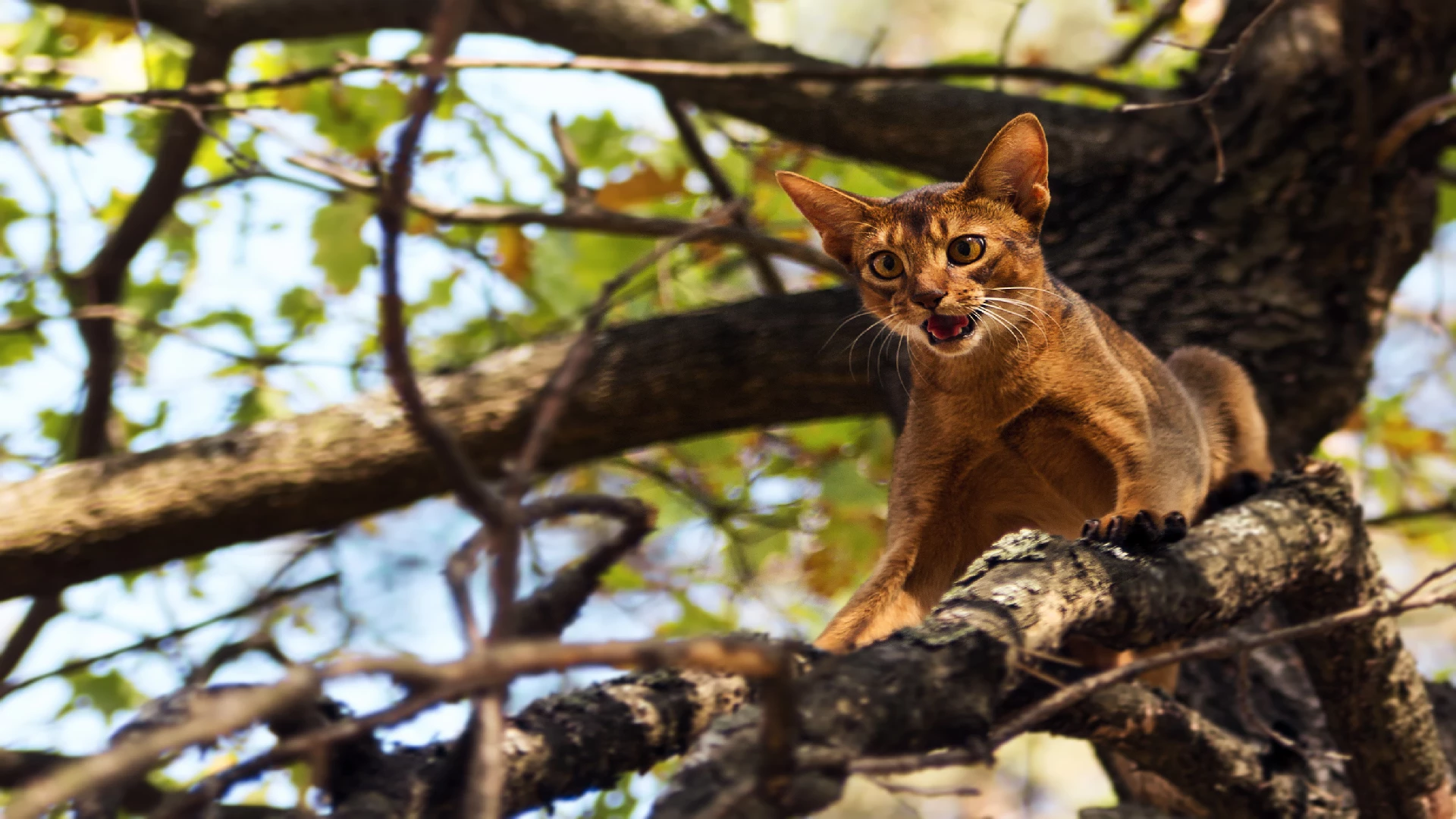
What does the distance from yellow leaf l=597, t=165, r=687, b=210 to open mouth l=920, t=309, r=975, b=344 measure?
3.46 m

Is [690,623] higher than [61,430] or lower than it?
lower

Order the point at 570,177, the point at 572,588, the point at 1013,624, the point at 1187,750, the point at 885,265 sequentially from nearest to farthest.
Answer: the point at 1013,624, the point at 572,588, the point at 1187,750, the point at 885,265, the point at 570,177

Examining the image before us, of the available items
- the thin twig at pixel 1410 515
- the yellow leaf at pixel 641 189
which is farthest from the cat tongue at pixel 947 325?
the yellow leaf at pixel 641 189

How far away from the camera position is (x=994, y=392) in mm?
3264

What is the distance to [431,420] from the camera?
3.65ft

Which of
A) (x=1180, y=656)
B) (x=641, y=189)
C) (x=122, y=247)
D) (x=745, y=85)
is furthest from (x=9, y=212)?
(x=1180, y=656)

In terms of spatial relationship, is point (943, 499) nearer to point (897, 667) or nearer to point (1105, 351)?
point (1105, 351)

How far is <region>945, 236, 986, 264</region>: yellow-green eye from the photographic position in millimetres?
3230

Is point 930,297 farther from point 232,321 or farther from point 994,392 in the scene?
point 232,321

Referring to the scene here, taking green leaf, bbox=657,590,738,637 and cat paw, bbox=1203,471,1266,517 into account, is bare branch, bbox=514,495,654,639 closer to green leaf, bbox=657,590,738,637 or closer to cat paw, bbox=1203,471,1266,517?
cat paw, bbox=1203,471,1266,517

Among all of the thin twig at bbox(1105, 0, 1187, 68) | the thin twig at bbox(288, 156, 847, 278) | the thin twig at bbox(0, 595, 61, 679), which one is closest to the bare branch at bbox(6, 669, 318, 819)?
the thin twig at bbox(288, 156, 847, 278)

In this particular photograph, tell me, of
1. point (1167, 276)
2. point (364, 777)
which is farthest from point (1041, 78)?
point (364, 777)

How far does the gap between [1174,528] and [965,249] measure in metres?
0.89

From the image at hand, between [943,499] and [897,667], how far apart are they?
4.93 feet
